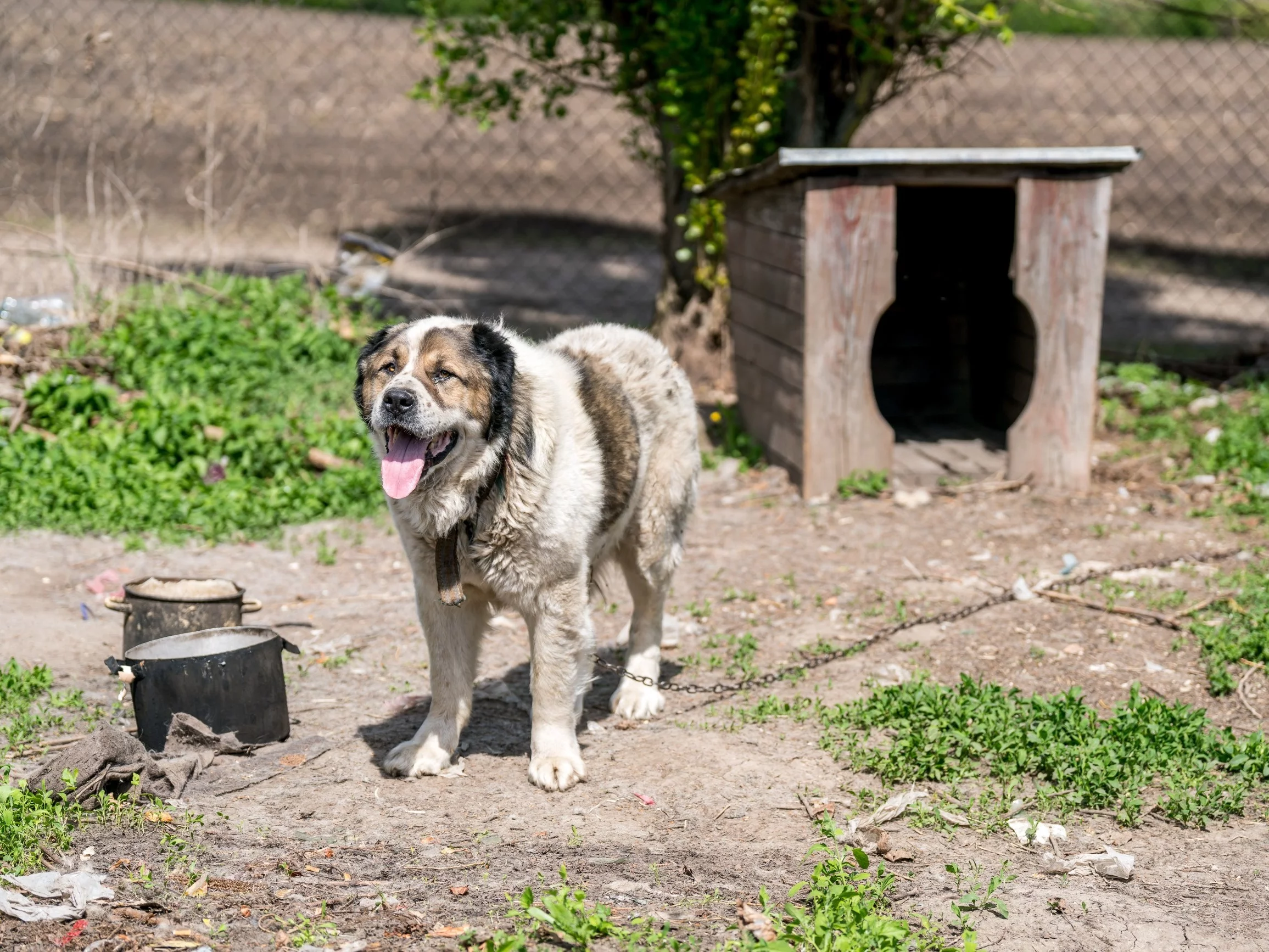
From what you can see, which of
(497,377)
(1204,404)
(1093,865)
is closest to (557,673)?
(497,377)

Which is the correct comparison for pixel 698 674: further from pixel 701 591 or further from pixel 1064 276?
pixel 1064 276

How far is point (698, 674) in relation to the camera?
5.73 meters

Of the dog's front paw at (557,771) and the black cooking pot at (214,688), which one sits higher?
the black cooking pot at (214,688)

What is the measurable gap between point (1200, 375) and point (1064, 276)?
3041 mm

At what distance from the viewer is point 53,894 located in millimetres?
3646

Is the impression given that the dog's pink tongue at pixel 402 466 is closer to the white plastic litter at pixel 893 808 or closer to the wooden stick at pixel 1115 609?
the white plastic litter at pixel 893 808

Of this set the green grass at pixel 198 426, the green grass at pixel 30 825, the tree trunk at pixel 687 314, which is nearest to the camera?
the green grass at pixel 30 825

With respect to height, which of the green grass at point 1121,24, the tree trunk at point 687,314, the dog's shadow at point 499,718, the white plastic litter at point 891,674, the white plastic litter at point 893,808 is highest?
the green grass at point 1121,24

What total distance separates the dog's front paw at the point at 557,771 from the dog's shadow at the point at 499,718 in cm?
32

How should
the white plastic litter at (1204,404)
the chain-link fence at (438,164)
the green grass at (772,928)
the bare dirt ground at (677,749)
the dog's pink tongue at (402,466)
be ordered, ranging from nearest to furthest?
the green grass at (772,928) < the bare dirt ground at (677,749) < the dog's pink tongue at (402,466) < the white plastic litter at (1204,404) < the chain-link fence at (438,164)

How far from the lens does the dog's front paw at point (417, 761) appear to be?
184 inches

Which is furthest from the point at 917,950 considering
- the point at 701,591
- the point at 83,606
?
the point at 83,606

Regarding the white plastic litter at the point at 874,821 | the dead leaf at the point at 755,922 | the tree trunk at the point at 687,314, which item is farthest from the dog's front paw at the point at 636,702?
the tree trunk at the point at 687,314

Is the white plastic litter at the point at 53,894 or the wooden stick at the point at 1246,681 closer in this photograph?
the white plastic litter at the point at 53,894
